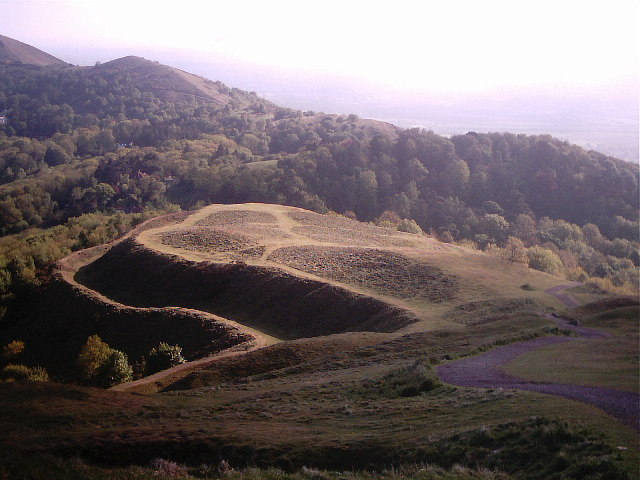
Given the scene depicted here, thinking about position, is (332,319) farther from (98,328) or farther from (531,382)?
(531,382)

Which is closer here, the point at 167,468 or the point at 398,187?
the point at 167,468

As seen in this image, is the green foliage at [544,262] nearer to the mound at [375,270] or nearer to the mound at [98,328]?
the mound at [375,270]

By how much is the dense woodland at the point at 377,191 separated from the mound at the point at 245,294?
778 centimetres

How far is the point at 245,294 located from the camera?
29.6 m

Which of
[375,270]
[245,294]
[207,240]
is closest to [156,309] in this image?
[245,294]

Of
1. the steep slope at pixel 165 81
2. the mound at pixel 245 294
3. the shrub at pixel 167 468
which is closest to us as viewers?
the shrub at pixel 167 468

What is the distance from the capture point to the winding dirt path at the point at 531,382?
909cm

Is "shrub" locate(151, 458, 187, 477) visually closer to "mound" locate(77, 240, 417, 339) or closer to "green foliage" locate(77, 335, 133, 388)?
"green foliage" locate(77, 335, 133, 388)

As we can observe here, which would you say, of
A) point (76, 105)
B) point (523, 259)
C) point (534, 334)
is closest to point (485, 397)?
point (534, 334)

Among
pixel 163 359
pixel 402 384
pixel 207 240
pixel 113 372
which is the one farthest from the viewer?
pixel 207 240

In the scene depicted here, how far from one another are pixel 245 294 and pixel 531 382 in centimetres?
2045

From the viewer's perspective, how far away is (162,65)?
186m

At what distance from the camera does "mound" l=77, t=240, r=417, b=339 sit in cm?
2628

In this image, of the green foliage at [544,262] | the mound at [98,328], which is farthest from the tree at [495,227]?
the mound at [98,328]
